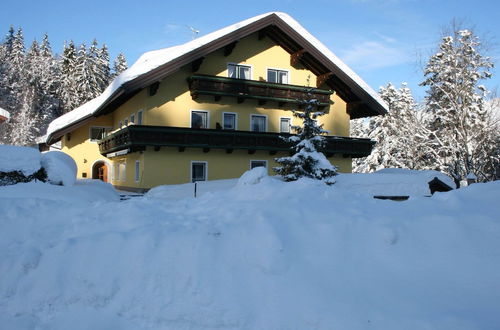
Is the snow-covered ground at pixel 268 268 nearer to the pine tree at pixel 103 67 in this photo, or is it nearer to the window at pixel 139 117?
the window at pixel 139 117

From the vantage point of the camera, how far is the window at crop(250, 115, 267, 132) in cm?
2291

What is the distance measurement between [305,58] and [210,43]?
721cm

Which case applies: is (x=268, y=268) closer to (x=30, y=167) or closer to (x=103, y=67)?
(x=30, y=167)

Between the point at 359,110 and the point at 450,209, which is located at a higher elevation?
the point at 359,110

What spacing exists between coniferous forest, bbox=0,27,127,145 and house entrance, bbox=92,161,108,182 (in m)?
Result: 26.0

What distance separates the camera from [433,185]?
16.5m

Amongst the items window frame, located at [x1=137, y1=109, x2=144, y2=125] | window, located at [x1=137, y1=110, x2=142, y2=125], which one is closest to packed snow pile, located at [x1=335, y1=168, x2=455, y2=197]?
window frame, located at [x1=137, y1=109, x2=144, y2=125]

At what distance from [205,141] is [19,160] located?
9.85 meters

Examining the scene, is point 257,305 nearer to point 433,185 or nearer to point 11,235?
point 11,235

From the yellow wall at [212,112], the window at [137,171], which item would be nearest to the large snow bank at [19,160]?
the yellow wall at [212,112]

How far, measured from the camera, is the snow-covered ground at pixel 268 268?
418cm

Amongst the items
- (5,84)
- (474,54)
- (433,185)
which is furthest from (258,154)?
(5,84)

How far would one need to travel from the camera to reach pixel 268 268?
4801 millimetres

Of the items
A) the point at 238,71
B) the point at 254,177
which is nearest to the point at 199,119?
the point at 238,71
